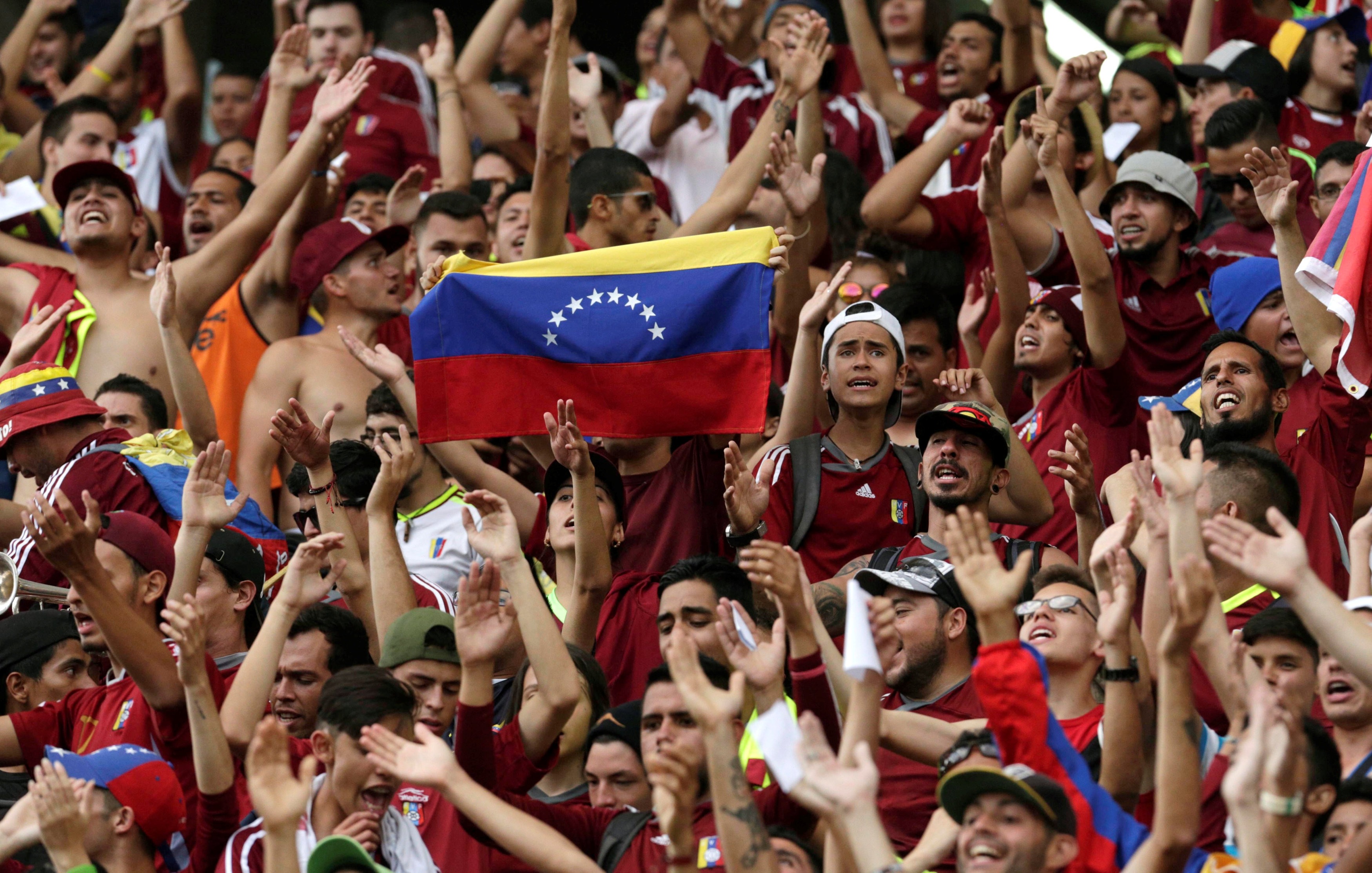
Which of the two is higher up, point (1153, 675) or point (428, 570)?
point (1153, 675)

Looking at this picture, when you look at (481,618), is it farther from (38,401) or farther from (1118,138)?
(1118,138)

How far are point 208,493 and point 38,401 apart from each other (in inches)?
61.5

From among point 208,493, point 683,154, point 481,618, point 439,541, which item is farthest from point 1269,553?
point 683,154

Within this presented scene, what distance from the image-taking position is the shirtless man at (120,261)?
8.28m

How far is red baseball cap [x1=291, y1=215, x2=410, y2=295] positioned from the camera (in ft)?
27.7

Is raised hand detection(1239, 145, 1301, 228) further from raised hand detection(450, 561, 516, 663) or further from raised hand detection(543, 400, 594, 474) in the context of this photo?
raised hand detection(450, 561, 516, 663)

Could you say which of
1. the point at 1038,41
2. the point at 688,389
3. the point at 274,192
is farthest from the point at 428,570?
the point at 1038,41

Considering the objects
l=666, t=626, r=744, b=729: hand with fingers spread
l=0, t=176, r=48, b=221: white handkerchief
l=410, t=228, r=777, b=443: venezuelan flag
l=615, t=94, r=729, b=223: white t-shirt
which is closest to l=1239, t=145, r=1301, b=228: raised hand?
l=410, t=228, r=777, b=443: venezuelan flag

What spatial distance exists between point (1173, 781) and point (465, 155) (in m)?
6.70

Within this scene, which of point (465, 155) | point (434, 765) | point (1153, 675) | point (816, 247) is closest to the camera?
point (434, 765)

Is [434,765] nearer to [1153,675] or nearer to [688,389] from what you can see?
[1153,675]

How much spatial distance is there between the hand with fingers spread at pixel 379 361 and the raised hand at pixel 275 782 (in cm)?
282

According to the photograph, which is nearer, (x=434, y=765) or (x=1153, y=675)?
(x=434, y=765)

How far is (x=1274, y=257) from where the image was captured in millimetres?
7742
